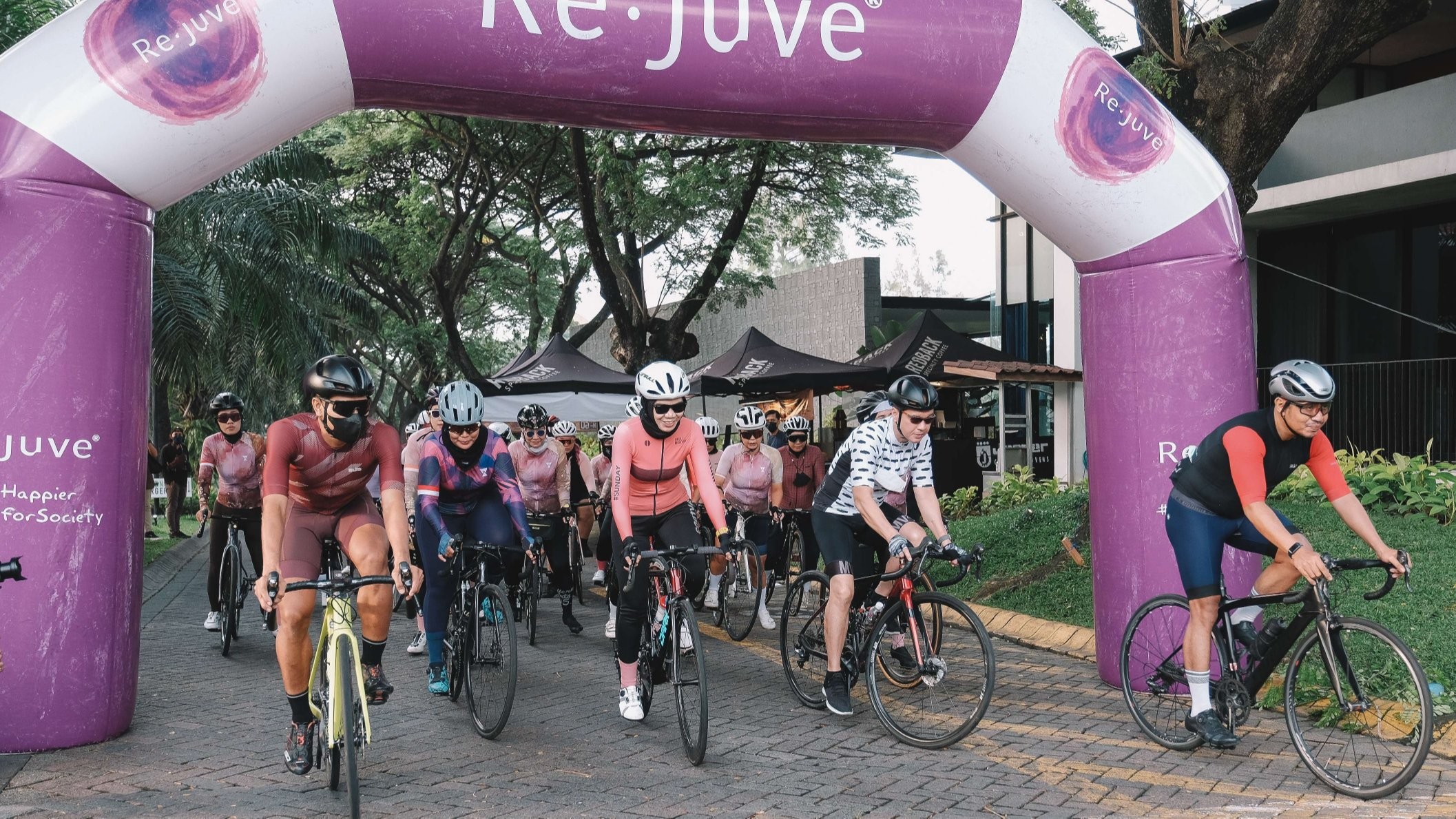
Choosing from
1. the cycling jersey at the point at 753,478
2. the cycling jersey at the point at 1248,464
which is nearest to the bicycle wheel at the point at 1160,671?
the cycling jersey at the point at 1248,464

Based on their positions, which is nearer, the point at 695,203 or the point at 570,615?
the point at 570,615

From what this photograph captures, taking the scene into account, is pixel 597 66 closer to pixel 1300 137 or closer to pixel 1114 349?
pixel 1114 349

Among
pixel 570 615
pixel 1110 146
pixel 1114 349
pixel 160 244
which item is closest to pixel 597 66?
pixel 1110 146

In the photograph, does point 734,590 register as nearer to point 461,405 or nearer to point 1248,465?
point 461,405

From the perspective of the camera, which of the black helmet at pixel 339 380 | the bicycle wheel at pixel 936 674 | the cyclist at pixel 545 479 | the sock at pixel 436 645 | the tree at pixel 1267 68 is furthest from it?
the cyclist at pixel 545 479

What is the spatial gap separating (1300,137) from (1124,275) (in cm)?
1160

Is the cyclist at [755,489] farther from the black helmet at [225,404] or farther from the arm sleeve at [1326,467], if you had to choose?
the arm sleeve at [1326,467]

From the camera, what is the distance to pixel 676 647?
617 cm

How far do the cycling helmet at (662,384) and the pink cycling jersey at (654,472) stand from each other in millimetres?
234

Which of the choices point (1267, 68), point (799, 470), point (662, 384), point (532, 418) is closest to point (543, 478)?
point (532, 418)

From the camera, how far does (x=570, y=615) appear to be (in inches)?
424

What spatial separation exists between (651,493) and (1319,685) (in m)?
3.73

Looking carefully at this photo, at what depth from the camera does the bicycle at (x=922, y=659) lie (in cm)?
616

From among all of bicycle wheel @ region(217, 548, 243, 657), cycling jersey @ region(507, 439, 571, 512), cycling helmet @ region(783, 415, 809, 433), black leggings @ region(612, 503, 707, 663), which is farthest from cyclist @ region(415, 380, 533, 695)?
cycling helmet @ region(783, 415, 809, 433)
